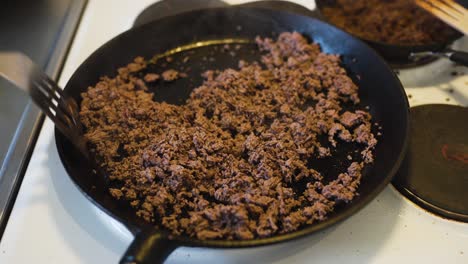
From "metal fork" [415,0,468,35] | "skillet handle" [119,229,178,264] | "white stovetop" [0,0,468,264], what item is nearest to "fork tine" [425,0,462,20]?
"metal fork" [415,0,468,35]

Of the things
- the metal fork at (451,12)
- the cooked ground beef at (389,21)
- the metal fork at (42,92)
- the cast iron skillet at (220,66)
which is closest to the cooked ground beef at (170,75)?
the cast iron skillet at (220,66)

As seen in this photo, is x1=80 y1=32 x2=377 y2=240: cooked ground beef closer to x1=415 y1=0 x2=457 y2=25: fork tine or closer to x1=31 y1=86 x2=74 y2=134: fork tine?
x1=31 y1=86 x2=74 y2=134: fork tine

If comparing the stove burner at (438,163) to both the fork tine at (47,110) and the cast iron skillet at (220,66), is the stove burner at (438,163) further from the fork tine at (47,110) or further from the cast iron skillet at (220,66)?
the fork tine at (47,110)

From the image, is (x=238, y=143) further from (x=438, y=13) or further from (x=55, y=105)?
(x=438, y=13)

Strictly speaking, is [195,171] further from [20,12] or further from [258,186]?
[20,12]

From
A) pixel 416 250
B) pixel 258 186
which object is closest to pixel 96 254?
pixel 258 186

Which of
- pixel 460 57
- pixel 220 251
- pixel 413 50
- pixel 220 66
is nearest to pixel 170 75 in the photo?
pixel 220 66
